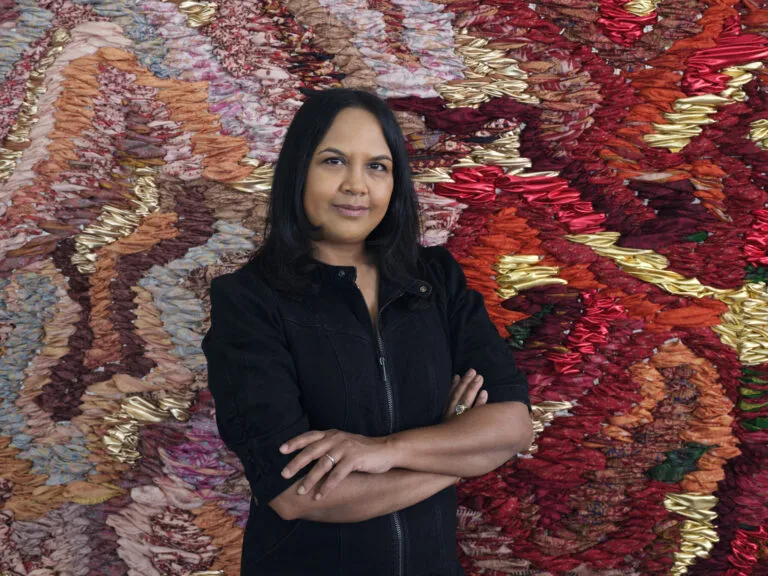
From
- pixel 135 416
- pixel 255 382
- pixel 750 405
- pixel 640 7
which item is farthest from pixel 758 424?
pixel 135 416

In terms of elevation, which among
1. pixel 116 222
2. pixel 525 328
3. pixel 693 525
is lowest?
pixel 693 525

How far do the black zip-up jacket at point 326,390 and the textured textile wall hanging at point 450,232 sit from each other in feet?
1.49

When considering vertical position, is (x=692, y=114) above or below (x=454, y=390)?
above

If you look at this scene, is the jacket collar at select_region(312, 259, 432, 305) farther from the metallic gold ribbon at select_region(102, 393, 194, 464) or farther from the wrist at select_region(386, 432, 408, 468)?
the metallic gold ribbon at select_region(102, 393, 194, 464)

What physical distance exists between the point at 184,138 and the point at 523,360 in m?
0.83

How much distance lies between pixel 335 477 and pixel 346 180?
42 cm

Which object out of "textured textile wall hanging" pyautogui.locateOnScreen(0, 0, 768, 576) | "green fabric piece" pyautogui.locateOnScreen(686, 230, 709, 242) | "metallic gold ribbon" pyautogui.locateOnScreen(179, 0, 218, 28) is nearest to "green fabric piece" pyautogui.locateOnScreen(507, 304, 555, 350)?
"textured textile wall hanging" pyautogui.locateOnScreen(0, 0, 768, 576)

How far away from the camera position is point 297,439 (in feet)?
3.13

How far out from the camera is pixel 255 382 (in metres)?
0.96

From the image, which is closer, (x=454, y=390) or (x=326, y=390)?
(x=326, y=390)

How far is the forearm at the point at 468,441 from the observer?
1.00 m

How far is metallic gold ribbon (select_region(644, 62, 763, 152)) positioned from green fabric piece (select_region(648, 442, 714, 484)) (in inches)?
24.0

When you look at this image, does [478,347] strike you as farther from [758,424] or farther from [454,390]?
[758,424]

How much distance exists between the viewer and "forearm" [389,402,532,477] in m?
1.00
